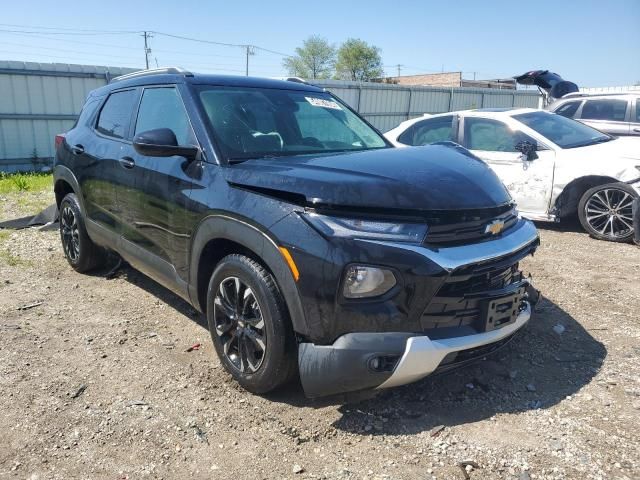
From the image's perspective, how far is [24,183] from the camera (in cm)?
1041

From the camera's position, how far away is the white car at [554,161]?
6.24 metres

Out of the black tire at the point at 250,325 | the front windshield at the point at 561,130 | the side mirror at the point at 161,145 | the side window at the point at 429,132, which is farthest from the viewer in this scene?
the side window at the point at 429,132

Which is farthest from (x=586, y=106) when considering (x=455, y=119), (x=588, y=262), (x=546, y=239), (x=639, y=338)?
(x=639, y=338)

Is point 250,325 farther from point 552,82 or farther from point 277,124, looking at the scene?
point 552,82

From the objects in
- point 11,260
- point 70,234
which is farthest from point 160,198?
point 11,260

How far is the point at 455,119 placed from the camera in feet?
24.6

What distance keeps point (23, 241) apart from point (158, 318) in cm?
334

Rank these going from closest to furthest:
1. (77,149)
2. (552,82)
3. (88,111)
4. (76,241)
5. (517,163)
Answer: (77,149)
(88,111)
(76,241)
(517,163)
(552,82)

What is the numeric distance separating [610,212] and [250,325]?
17.0 ft

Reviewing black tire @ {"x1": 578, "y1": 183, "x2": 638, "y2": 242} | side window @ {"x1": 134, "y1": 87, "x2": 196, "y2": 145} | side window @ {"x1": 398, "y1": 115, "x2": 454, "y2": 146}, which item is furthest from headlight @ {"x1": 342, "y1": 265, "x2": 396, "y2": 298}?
side window @ {"x1": 398, "y1": 115, "x2": 454, "y2": 146}

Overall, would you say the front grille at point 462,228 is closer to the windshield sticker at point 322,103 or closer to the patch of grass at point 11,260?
the windshield sticker at point 322,103

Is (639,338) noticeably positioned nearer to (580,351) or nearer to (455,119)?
(580,351)

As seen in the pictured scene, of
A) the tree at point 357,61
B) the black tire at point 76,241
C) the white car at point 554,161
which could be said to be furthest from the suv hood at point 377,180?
the tree at point 357,61

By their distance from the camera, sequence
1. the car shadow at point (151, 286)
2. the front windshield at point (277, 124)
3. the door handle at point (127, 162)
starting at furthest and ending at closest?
the car shadow at point (151, 286) < the door handle at point (127, 162) < the front windshield at point (277, 124)
